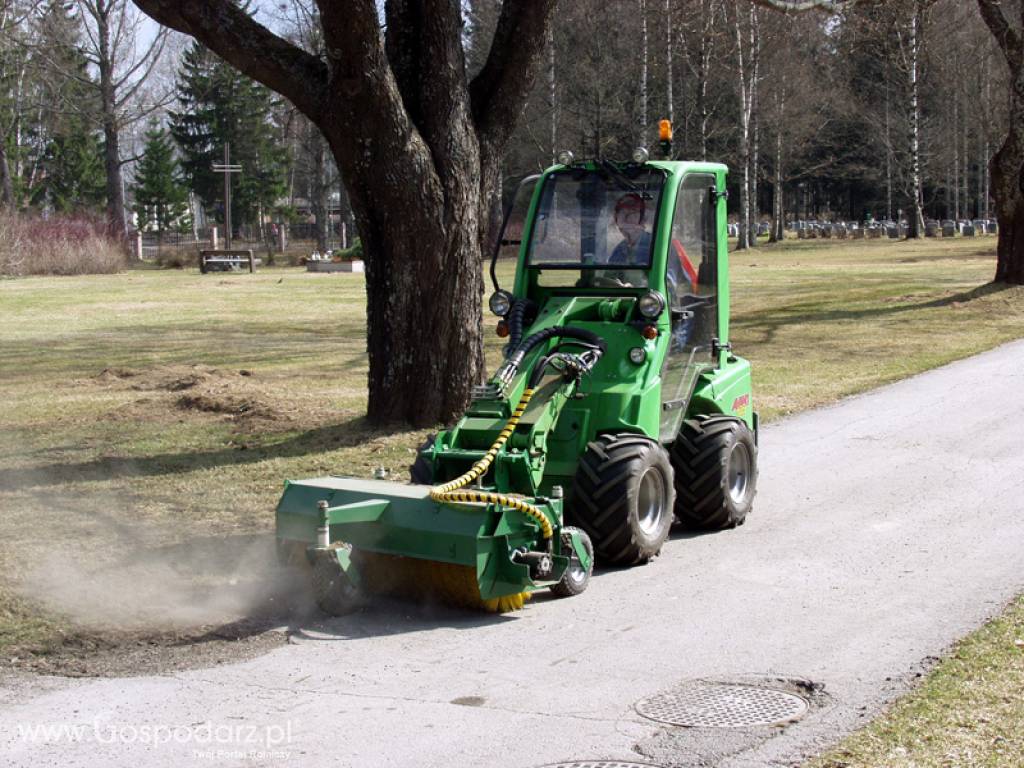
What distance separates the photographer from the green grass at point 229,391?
27.8ft

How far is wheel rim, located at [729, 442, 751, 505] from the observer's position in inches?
345

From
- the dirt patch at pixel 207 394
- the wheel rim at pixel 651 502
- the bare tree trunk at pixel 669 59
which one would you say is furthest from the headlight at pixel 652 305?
the bare tree trunk at pixel 669 59

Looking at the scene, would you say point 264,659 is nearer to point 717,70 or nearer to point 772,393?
point 772,393

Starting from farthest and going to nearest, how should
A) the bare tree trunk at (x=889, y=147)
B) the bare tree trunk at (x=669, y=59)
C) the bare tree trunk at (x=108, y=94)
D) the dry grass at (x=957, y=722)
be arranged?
the bare tree trunk at (x=889, y=147)
the bare tree trunk at (x=108, y=94)
the bare tree trunk at (x=669, y=59)
the dry grass at (x=957, y=722)

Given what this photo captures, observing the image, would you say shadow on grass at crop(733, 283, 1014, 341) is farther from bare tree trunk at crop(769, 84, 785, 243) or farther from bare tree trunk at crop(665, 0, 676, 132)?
bare tree trunk at crop(769, 84, 785, 243)

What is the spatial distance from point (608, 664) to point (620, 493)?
1.43 m

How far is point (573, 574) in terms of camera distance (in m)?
7.02

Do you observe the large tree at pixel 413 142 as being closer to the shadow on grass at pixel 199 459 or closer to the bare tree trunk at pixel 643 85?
the shadow on grass at pixel 199 459

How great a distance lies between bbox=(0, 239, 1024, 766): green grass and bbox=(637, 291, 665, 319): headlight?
2.66 metres

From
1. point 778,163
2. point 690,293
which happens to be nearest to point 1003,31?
point 690,293

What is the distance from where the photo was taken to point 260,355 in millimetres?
19641

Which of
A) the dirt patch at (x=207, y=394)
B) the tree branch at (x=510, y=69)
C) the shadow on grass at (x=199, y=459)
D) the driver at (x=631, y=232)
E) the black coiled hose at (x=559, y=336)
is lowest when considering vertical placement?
the shadow on grass at (x=199, y=459)

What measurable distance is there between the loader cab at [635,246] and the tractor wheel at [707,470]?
0.17 m

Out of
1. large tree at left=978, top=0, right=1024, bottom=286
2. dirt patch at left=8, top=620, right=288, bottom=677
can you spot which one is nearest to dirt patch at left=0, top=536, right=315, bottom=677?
dirt patch at left=8, top=620, right=288, bottom=677
